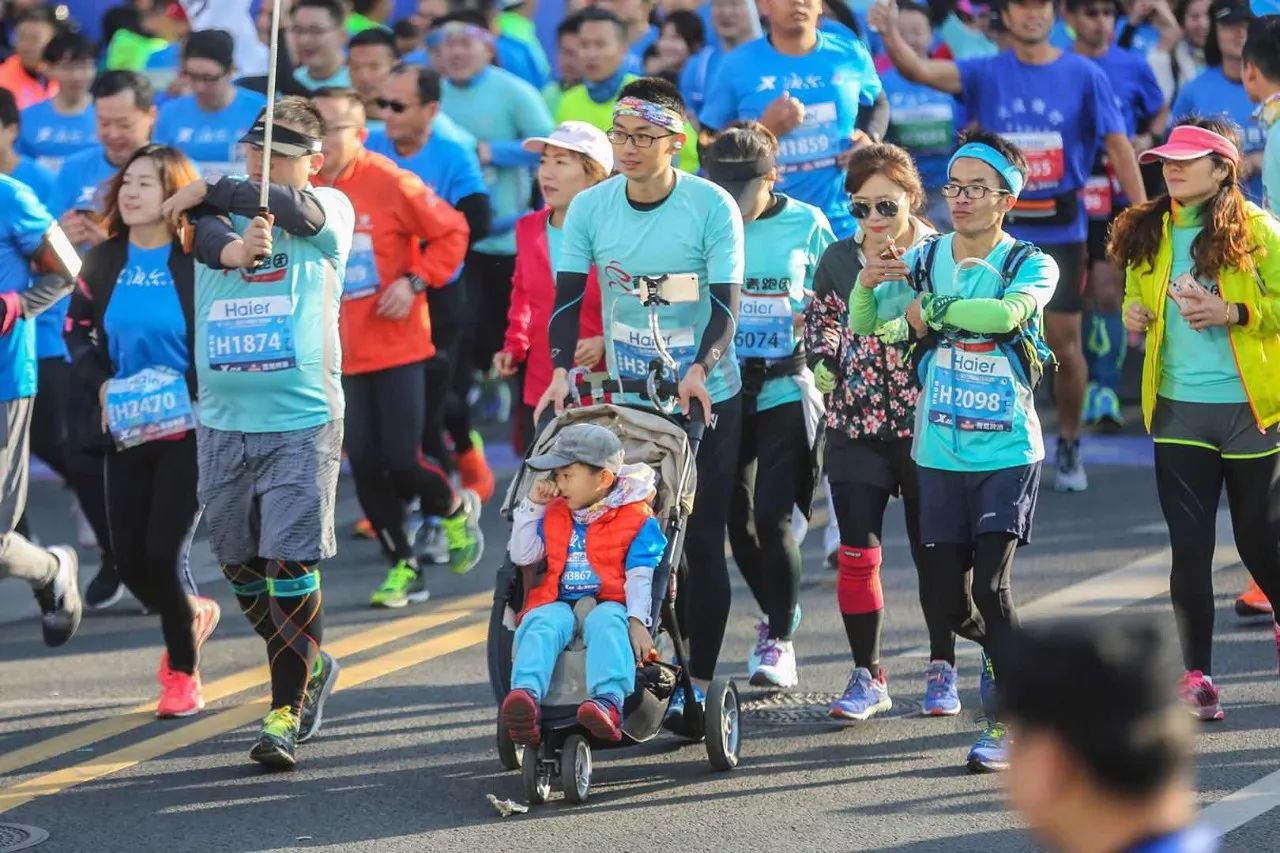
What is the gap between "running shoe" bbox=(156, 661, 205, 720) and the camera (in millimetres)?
7543

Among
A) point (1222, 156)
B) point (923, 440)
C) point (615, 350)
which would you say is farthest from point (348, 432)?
point (1222, 156)

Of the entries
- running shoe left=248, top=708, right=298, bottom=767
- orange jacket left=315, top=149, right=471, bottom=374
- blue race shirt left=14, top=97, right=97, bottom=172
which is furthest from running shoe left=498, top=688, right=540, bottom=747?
blue race shirt left=14, top=97, right=97, bottom=172

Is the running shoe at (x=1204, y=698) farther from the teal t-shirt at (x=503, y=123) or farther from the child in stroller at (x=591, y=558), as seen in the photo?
the teal t-shirt at (x=503, y=123)

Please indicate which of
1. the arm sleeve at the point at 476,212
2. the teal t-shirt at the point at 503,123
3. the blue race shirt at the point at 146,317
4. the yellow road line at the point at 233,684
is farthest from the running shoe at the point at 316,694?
the teal t-shirt at the point at 503,123

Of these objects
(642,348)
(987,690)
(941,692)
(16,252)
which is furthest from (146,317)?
(987,690)

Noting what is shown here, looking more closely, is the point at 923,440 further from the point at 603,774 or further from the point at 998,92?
the point at 998,92

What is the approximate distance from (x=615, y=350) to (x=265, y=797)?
1756 mm

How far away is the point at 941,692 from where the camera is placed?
7152 mm

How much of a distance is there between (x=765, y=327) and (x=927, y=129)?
209 inches

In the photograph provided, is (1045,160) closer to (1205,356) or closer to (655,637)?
(1205,356)

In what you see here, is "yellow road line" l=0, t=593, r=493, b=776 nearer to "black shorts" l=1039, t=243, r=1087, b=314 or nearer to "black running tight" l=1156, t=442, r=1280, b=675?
"black running tight" l=1156, t=442, r=1280, b=675

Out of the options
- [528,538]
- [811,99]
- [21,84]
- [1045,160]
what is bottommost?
[528,538]

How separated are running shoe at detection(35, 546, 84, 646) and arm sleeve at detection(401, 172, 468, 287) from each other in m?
2.07

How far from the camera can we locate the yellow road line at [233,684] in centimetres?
711
